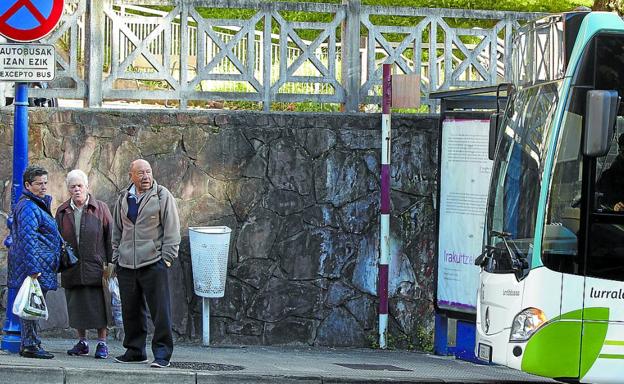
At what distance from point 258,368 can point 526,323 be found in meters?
2.83

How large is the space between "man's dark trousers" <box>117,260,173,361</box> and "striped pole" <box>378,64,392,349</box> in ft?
9.79

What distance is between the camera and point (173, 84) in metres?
13.3

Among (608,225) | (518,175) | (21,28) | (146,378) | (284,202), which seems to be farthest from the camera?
(284,202)

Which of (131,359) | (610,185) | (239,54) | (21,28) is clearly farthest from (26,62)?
(610,185)

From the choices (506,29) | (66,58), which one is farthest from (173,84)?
(506,29)

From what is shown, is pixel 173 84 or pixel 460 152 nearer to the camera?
pixel 460 152

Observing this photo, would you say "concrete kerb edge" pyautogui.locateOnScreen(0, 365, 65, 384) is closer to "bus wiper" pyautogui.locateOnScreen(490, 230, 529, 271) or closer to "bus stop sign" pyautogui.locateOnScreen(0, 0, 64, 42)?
"bus stop sign" pyautogui.locateOnScreen(0, 0, 64, 42)

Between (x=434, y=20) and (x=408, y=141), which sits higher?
(x=434, y=20)

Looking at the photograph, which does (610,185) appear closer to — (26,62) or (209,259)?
(209,259)

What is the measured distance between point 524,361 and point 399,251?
4.27m

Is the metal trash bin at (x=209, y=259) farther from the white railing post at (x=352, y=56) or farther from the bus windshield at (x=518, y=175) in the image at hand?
the bus windshield at (x=518, y=175)

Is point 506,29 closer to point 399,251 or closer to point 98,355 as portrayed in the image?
point 399,251

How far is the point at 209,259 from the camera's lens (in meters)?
12.8

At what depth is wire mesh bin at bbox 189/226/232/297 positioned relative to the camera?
1284cm
